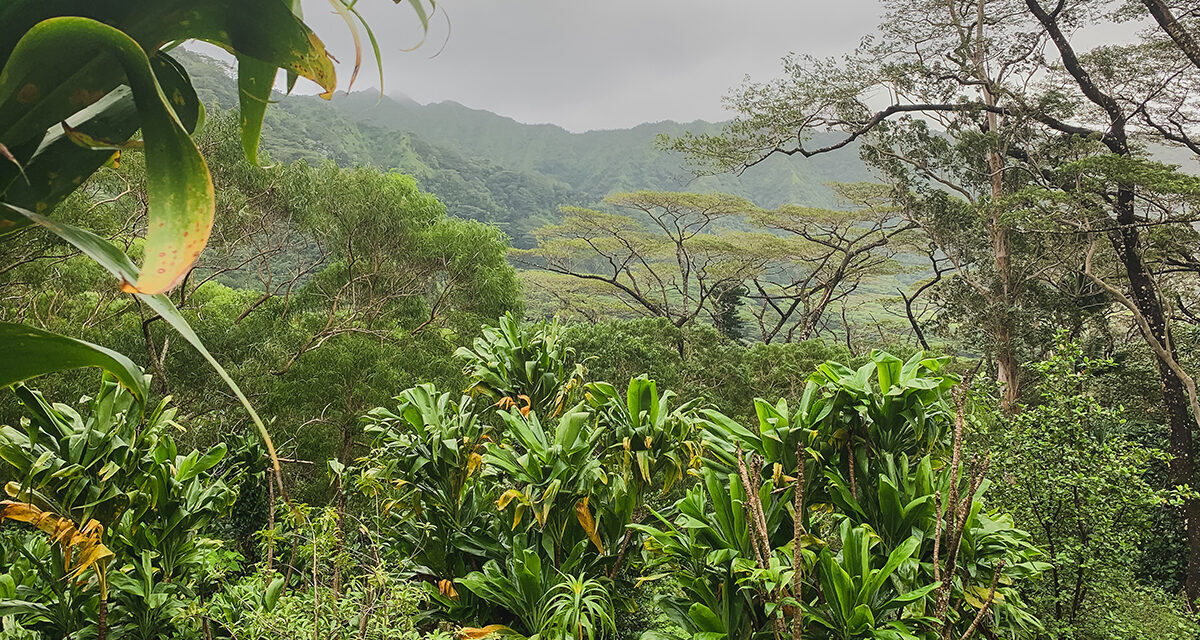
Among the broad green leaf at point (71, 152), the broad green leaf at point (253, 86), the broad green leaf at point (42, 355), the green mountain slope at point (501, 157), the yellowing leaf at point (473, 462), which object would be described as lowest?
the yellowing leaf at point (473, 462)

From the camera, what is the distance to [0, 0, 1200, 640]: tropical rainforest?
591mm

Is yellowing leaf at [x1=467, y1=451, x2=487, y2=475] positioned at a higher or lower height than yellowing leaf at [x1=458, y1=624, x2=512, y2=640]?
higher

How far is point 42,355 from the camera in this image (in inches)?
19.1

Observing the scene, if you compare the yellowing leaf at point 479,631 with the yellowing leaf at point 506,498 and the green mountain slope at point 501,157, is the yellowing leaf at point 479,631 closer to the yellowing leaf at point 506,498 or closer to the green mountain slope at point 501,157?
the yellowing leaf at point 506,498

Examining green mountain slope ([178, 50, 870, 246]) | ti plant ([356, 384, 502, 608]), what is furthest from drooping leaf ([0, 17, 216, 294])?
green mountain slope ([178, 50, 870, 246])

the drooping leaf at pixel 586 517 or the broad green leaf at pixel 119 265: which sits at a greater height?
the broad green leaf at pixel 119 265

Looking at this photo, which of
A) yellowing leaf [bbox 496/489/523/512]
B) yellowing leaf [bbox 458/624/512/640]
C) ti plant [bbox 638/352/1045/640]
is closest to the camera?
ti plant [bbox 638/352/1045/640]

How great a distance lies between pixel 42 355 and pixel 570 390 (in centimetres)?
419

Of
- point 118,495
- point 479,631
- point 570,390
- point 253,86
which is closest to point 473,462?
point 479,631

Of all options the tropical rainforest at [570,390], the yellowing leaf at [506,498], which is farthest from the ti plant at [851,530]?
the yellowing leaf at [506,498]

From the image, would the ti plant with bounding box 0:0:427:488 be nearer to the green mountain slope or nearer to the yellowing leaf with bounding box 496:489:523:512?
the yellowing leaf with bounding box 496:489:523:512

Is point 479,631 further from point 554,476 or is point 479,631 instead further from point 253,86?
point 253,86

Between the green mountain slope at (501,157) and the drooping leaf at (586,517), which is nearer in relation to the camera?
the drooping leaf at (586,517)

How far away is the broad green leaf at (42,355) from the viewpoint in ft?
1.55
